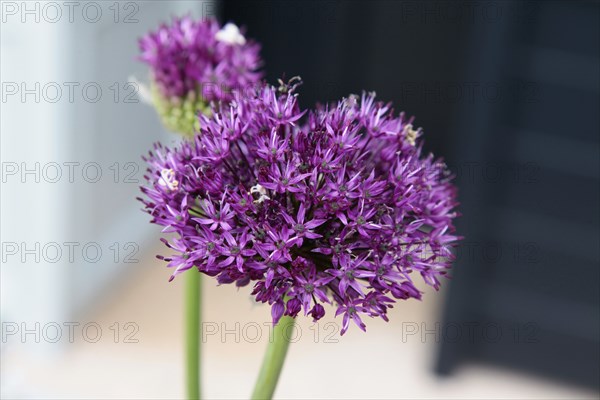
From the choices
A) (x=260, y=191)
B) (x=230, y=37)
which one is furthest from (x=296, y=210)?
(x=230, y=37)

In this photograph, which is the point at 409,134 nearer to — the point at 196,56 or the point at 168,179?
the point at 168,179

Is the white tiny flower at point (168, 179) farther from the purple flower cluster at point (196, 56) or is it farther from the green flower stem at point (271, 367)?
the purple flower cluster at point (196, 56)

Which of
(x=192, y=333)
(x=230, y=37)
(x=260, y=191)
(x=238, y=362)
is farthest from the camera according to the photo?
(x=238, y=362)

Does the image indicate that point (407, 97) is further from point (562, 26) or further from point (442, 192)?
point (442, 192)

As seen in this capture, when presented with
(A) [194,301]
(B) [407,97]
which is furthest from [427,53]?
(A) [194,301]

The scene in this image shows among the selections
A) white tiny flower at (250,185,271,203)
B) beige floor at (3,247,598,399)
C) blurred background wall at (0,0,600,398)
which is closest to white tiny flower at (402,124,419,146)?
white tiny flower at (250,185,271,203)

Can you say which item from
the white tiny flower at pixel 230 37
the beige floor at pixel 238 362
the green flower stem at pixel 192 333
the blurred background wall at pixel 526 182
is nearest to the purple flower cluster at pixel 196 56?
the white tiny flower at pixel 230 37

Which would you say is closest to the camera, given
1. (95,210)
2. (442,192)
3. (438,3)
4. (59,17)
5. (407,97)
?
(442,192)
